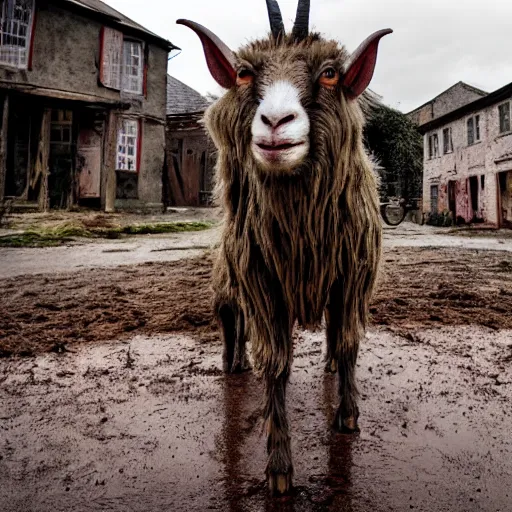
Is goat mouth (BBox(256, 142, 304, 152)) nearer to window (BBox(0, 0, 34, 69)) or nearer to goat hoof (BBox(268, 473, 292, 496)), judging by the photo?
goat hoof (BBox(268, 473, 292, 496))

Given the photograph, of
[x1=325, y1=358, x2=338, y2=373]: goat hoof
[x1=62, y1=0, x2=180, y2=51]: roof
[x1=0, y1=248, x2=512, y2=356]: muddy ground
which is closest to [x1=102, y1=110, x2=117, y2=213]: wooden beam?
[x1=62, y1=0, x2=180, y2=51]: roof

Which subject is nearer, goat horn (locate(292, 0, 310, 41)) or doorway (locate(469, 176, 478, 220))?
goat horn (locate(292, 0, 310, 41))

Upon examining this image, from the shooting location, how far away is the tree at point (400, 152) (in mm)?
24422

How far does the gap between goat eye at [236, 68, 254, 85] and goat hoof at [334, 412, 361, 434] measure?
4.86 feet

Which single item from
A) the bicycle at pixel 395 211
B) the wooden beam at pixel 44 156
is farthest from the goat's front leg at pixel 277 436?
the bicycle at pixel 395 211

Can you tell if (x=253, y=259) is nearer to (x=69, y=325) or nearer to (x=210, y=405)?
(x=210, y=405)

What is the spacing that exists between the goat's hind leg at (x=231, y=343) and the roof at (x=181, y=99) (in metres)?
19.8

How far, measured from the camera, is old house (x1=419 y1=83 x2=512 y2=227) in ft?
60.7

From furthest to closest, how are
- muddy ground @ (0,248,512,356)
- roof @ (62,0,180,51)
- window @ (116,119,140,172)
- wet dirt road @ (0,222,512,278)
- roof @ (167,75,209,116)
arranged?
roof @ (167,75,209,116), window @ (116,119,140,172), roof @ (62,0,180,51), wet dirt road @ (0,222,512,278), muddy ground @ (0,248,512,356)

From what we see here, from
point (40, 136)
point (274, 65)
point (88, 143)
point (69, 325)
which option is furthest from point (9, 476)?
point (88, 143)

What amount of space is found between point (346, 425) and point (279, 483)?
557mm

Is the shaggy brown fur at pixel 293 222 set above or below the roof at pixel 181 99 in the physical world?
below

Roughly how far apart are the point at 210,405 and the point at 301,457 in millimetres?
623

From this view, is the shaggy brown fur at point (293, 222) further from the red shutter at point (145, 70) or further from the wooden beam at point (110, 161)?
the red shutter at point (145, 70)
